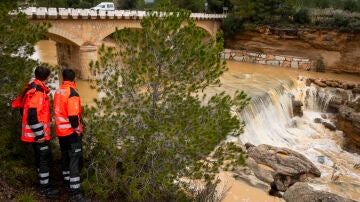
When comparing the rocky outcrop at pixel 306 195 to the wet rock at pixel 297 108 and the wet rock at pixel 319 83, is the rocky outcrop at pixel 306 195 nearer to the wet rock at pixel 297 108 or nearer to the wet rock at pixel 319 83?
the wet rock at pixel 297 108

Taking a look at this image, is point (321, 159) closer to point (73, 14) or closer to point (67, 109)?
point (67, 109)

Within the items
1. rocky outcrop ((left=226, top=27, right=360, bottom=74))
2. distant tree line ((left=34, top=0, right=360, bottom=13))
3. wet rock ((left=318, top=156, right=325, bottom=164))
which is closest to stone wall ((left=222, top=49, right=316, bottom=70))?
rocky outcrop ((left=226, top=27, right=360, bottom=74))

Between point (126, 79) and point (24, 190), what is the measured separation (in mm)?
2156

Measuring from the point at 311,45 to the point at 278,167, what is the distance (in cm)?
1822

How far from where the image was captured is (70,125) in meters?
4.15

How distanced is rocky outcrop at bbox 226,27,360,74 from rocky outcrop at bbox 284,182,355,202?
61.1 ft

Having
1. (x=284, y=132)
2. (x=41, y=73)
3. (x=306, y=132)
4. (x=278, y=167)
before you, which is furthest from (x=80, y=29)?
(x=41, y=73)

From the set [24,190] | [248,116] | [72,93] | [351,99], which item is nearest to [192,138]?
[72,93]

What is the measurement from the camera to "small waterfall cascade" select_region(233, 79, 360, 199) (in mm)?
11642

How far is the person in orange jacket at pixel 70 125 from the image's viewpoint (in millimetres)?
4047

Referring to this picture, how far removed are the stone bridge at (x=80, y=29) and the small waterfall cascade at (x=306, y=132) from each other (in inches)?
277

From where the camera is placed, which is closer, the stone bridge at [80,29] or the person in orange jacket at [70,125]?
the person in orange jacket at [70,125]

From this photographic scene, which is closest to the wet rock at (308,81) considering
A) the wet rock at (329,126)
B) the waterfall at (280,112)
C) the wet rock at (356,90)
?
the waterfall at (280,112)

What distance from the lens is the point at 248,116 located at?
13547mm
